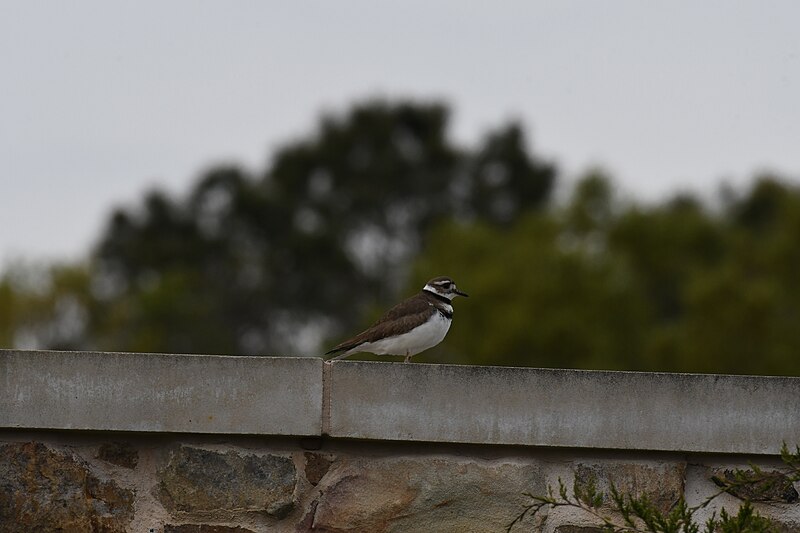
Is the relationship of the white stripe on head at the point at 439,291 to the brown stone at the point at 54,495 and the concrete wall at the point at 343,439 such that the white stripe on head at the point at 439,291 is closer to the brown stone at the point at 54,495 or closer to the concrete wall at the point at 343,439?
the concrete wall at the point at 343,439

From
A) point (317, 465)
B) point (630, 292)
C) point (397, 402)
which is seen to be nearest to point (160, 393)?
point (317, 465)

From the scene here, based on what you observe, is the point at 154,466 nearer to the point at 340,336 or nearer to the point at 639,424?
the point at 639,424

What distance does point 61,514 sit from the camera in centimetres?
591

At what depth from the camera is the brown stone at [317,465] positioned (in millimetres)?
6008

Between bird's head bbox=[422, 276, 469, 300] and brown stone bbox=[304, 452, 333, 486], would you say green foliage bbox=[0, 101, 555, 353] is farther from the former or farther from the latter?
brown stone bbox=[304, 452, 333, 486]

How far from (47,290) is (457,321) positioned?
19127 millimetres

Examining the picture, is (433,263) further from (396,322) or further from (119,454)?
(119,454)

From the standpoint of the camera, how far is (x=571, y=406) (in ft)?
Result: 19.7

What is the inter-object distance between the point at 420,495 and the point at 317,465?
0.39m

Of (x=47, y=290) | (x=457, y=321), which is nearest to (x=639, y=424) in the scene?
(x=457, y=321)

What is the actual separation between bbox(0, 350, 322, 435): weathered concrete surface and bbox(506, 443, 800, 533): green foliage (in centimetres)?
→ 93

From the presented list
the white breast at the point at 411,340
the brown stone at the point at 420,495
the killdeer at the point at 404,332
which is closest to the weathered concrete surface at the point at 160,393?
the brown stone at the point at 420,495

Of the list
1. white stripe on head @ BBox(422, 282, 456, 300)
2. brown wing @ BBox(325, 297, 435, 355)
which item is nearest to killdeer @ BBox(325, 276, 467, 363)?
brown wing @ BBox(325, 297, 435, 355)

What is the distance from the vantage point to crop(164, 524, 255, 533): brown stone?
5938 mm
